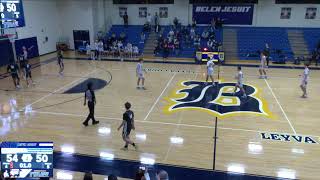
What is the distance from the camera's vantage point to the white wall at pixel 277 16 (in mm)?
26983

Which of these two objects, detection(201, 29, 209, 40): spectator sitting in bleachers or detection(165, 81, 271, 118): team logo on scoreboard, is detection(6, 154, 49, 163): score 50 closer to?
detection(165, 81, 271, 118): team logo on scoreboard

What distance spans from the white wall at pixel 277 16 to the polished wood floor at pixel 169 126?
11333 millimetres

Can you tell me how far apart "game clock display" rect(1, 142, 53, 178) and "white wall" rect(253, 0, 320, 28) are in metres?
26.1

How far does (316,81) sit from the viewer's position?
1798cm

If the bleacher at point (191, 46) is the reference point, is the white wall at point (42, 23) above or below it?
above

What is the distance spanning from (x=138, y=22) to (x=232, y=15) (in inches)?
365

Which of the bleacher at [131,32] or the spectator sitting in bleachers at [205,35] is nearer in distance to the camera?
the spectator sitting in bleachers at [205,35]

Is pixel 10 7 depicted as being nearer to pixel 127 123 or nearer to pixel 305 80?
pixel 127 123

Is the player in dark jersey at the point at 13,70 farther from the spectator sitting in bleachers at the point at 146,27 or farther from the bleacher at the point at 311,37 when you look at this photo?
the bleacher at the point at 311,37

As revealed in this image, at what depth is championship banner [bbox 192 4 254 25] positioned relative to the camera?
27.8 m

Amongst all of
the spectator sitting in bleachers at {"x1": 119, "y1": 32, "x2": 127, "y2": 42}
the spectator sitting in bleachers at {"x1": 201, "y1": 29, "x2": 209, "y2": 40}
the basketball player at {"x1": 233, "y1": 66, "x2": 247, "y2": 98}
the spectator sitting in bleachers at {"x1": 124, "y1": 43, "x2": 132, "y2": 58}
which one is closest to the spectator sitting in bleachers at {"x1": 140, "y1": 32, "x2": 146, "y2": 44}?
the spectator sitting in bleachers at {"x1": 119, "y1": 32, "x2": 127, "y2": 42}

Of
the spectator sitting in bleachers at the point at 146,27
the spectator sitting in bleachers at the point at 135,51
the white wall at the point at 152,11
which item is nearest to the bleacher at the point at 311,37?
the white wall at the point at 152,11

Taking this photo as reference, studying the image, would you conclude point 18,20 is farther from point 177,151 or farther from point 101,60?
point 177,151

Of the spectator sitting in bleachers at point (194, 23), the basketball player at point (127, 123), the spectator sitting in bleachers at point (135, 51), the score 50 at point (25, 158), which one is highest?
the spectator sitting in bleachers at point (194, 23)
